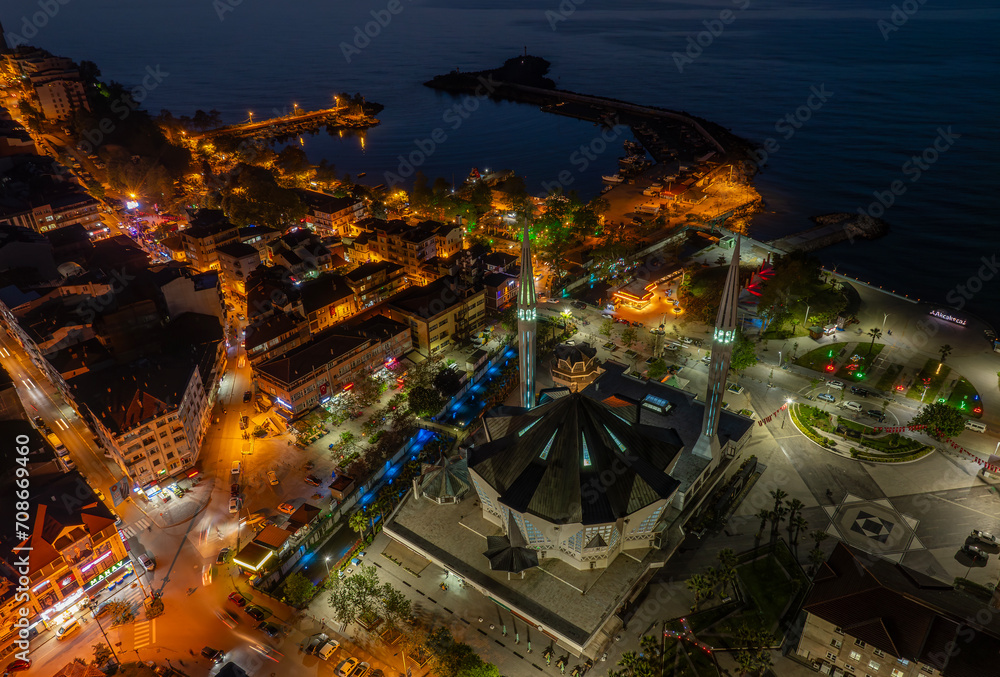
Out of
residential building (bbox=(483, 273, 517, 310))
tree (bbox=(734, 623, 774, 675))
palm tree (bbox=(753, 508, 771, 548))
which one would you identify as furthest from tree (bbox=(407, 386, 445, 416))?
tree (bbox=(734, 623, 774, 675))

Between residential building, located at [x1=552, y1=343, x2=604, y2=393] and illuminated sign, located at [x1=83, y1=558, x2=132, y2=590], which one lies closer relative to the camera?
illuminated sign, located at [x1=83, y1=558, x2=132, y2=590]

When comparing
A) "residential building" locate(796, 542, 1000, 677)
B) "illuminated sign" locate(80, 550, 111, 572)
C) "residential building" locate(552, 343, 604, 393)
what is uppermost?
"residential building" locate(552, 343, 604, 393)

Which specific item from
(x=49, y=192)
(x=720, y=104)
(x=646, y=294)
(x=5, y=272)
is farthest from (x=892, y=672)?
(x=720, y=104)

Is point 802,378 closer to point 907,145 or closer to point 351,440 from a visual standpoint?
point 351,440

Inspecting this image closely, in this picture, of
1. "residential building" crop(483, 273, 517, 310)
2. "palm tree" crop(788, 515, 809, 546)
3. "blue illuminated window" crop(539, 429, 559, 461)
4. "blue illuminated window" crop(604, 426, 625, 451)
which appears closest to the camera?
"blue illuminated window" crop(539, 429, 559, 461)

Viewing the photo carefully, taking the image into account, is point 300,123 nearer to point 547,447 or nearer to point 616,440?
point 547,447

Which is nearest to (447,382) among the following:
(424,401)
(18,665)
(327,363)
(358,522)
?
(424,401)

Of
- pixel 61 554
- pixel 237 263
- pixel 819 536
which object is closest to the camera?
pixel 61 554

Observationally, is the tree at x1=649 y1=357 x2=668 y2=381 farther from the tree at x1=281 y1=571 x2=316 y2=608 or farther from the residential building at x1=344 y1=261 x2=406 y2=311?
the tree at x1=281 y1=571 x2=316 y2=608
